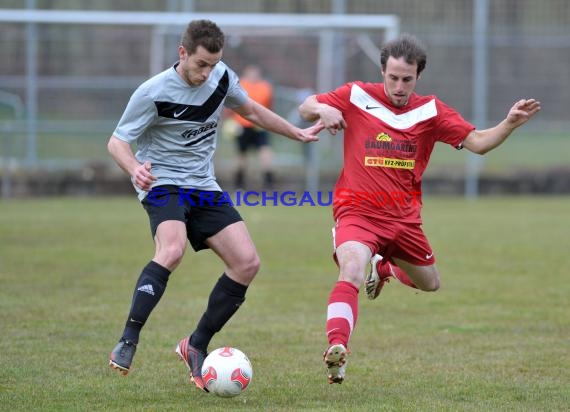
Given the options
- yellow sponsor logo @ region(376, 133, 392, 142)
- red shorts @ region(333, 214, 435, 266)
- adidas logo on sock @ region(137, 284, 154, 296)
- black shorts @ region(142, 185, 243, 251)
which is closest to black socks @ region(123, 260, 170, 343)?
adidas logo on sock @ region(137, 284, 154, 296)

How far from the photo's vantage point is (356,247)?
570cm

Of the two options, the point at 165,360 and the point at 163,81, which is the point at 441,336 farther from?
the point at 163,81

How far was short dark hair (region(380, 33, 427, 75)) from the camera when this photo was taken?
19.2 feet

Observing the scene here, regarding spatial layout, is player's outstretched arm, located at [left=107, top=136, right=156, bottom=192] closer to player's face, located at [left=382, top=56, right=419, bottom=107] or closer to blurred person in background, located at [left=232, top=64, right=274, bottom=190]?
player's face, located at [left=382, top=56, right=419, bottom=107]

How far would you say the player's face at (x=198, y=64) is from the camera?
5.61 metres

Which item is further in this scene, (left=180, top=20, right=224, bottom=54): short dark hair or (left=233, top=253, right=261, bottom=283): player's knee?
(left=233, top=253, right=261, bottom=283): player's knee

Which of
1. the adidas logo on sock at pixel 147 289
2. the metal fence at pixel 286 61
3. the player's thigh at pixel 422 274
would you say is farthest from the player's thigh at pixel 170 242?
the metal fence at pixel 286 61

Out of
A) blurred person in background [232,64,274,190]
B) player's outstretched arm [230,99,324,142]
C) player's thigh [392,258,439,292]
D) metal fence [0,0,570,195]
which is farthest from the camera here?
metal fence [0,0,570,195]

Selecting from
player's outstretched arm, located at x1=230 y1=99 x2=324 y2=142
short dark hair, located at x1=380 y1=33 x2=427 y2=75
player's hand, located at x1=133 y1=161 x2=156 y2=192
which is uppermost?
short dark hair, located at x1=380 y1=33 x2=427 y2=75

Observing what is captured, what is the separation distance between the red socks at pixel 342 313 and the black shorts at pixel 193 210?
2.64ft

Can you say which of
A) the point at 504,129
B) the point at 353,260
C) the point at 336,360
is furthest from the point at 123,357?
the point at 504,129

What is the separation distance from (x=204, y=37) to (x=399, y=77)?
3.68 ft

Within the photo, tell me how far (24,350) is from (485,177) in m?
14.5

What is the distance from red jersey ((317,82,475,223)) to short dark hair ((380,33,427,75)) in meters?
0.27
